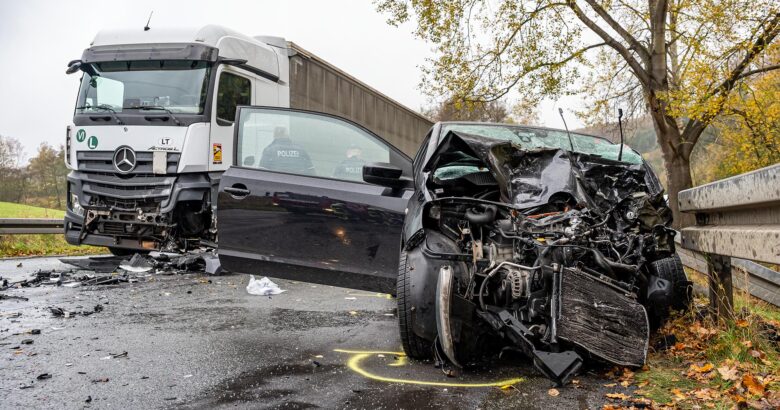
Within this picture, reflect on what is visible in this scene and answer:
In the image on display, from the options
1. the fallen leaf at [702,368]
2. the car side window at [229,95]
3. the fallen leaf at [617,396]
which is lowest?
the fallen leaf at [617,396]

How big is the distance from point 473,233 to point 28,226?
10987mm

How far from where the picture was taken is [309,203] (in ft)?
15.5

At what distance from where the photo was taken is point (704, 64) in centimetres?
1345

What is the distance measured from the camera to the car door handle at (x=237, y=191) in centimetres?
Result: 491

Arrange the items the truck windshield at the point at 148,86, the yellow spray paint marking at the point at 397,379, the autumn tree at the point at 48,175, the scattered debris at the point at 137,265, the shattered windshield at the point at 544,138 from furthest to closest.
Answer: the autumn tree at the point at 48,175 → the scattered debris at the point at 137,265 → the truck windshield at the point at 148,86 → the shattered windshield at the point at 544,138 → the yellow spray paint marking at the point at 397,379

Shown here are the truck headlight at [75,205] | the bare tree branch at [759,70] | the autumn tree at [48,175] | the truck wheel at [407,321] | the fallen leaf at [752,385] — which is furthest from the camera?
the autumn tree at [48,175]

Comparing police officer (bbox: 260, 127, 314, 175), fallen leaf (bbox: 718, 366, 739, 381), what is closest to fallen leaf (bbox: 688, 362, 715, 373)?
fallen leaf (bbox: 718, 366, 739, 381)

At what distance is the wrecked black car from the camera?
345cm

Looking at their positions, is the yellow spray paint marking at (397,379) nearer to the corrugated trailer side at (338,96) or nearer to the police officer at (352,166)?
the police officer at (352,166)

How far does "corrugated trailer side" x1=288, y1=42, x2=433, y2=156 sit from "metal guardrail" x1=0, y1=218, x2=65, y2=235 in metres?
5.31

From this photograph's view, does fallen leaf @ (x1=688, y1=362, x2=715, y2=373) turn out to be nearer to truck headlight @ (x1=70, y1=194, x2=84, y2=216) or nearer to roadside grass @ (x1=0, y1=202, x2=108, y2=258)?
truck headlight @ (x1=70, y1=194, x2=84, y2=216)

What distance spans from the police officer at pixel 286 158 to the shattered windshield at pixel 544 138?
1.21 metres

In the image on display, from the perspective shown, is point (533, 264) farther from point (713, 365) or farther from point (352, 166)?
point (352, 166)

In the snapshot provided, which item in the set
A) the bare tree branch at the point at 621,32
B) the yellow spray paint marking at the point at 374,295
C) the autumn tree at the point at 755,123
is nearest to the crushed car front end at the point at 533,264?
the yellow spray paint marking at the point at 374,295
